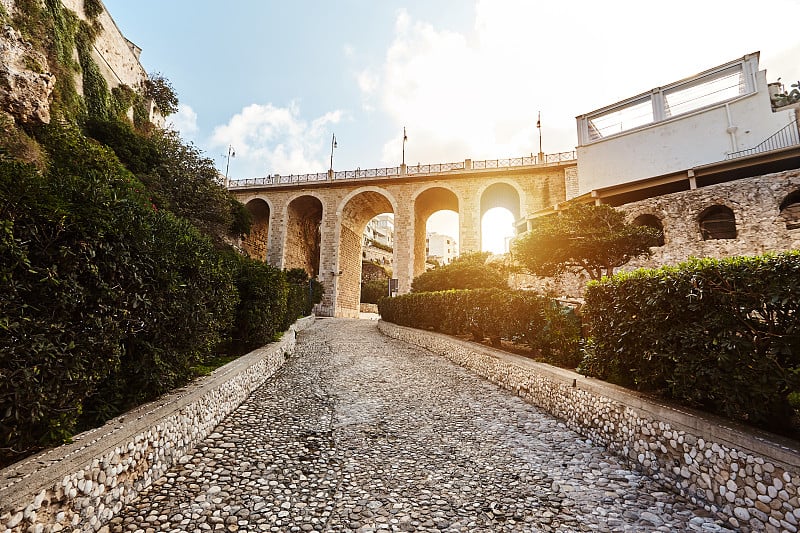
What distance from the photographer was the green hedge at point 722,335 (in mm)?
2205

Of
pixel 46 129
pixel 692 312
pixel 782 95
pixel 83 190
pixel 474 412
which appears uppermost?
pixel 782 95

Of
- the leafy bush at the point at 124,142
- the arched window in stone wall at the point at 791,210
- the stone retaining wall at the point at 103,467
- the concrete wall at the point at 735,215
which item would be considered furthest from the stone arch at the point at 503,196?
the stone retaining wall at the point at 103,467

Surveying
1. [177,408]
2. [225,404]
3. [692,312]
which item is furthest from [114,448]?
[692,312]

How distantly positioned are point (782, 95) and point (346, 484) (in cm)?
2182

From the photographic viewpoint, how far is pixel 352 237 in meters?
30.3

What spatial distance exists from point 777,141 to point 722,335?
17614 millimetres

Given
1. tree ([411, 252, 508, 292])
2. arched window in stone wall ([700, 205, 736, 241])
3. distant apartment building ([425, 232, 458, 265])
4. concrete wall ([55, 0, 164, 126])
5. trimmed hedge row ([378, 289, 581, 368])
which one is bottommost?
trimmed hedge row ([378, 289, 581, 368])

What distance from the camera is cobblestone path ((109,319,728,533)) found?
7.00ft

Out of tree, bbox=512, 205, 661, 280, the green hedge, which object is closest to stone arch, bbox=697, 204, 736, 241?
tree, bbox=512, 205, 661, 280

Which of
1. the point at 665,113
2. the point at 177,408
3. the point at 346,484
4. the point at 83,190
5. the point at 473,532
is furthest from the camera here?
the point at 665,113

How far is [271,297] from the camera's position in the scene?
6586 mm

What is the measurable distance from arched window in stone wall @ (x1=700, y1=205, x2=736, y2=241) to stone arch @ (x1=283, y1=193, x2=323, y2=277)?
25.0 m

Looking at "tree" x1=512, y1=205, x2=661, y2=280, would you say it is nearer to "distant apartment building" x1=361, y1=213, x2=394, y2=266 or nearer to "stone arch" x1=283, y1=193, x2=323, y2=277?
"stone arch" x1=283, y1=193, x2=323, y2=277

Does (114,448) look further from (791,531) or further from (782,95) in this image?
(782,95)
